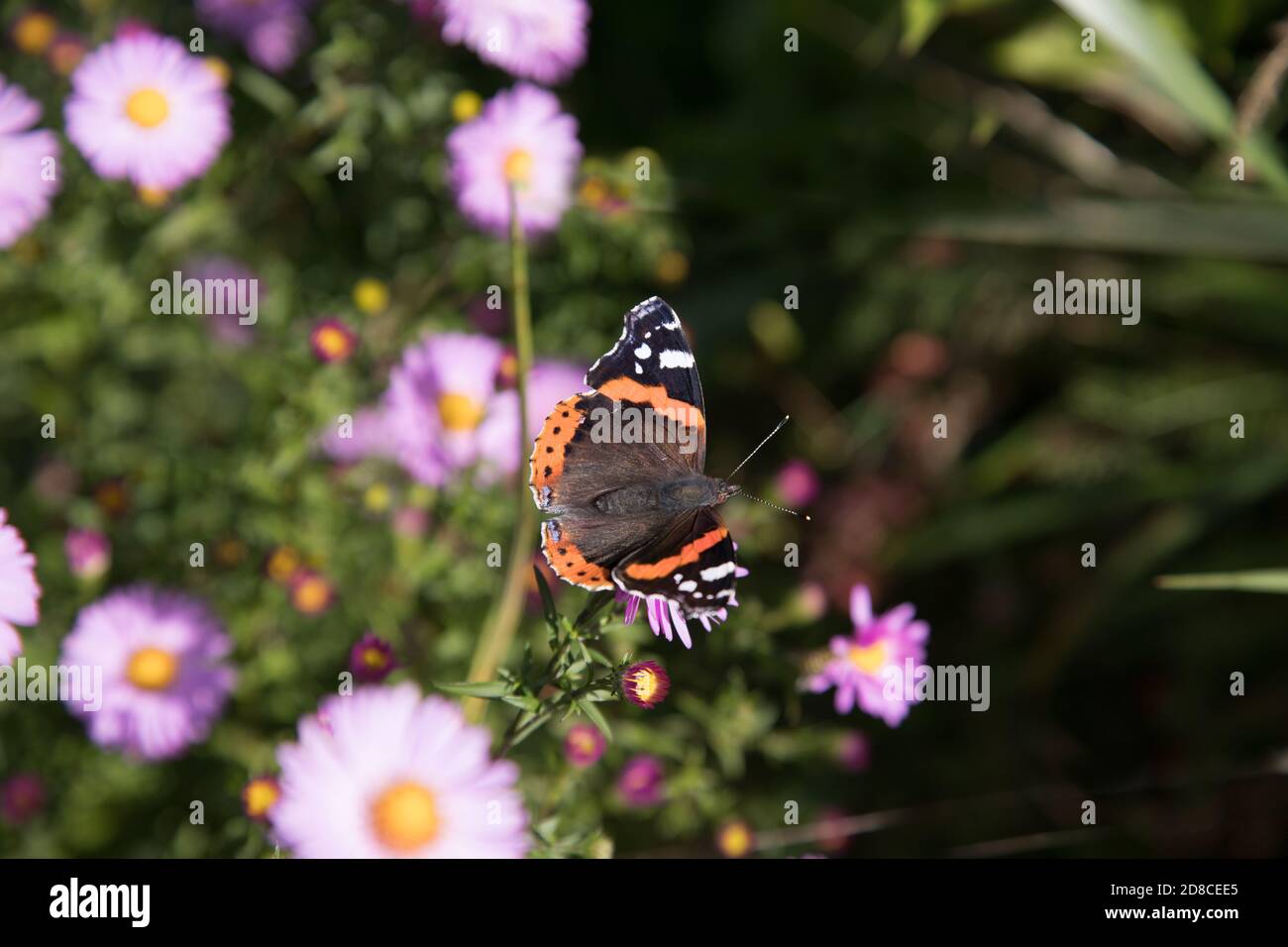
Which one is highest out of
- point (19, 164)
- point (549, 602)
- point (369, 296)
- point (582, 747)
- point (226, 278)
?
point (19, 164)

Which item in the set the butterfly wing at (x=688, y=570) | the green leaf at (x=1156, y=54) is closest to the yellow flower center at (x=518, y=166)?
the butterfly wing at (x=688, y=570)

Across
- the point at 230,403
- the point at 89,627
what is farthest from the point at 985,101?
the point at 89,627

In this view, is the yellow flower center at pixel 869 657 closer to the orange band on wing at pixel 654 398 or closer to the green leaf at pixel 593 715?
the orange band on wing at pixel 654 398

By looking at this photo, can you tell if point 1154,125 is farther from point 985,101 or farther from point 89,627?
point 89,627

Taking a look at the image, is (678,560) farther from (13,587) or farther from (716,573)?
(13,587)

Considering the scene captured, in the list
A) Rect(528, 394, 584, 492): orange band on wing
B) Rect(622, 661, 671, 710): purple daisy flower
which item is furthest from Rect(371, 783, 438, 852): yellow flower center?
Rect(528, 394, 584, 492): orange band on wing

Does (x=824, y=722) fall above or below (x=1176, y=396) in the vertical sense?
below

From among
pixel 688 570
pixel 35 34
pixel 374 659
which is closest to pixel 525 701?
pixel 688 570
